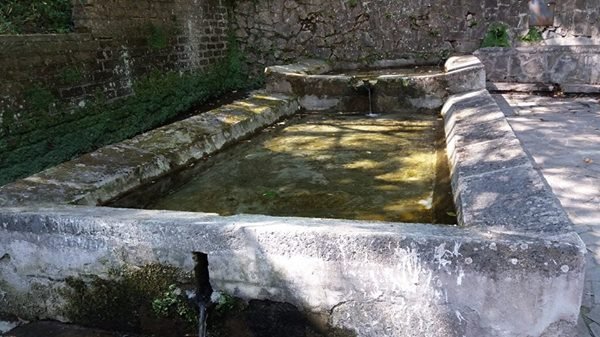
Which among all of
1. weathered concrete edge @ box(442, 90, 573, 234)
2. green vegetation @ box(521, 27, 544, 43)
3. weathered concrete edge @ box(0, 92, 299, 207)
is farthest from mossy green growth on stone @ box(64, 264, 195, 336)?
green vegetation @ box(521, 27, 544, 43)

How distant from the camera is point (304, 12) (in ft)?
28.1

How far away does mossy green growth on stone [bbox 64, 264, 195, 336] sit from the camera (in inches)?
73.7

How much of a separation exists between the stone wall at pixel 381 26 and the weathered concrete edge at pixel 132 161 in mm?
4834

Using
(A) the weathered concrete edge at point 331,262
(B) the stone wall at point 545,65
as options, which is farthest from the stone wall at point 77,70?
(B) the stone wall at point 545,65

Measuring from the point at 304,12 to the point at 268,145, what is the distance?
558 centimetres

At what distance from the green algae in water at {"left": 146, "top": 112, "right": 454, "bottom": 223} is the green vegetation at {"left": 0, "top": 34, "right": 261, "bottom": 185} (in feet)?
7.78

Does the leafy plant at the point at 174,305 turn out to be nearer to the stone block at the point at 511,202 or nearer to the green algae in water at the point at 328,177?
the green algae in water at the point at 328,177

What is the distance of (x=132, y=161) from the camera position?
2.81m

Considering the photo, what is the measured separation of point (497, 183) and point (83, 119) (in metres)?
4.78

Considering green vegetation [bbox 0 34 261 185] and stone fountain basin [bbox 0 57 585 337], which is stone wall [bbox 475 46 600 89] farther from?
stone fountain basin [bbox 0 57 585 337]

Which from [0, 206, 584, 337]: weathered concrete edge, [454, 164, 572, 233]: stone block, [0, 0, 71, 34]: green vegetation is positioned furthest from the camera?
[0, 0, 71, 34]: green vegetation

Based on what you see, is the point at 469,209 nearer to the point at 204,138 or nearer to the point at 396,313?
the point at 396,313

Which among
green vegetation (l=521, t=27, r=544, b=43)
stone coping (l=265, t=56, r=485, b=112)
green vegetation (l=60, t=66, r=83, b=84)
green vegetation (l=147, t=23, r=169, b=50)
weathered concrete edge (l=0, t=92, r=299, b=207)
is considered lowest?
weathered concrete edge (l=0, t=92, r=299, b=207)

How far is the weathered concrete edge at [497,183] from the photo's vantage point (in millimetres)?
1622
